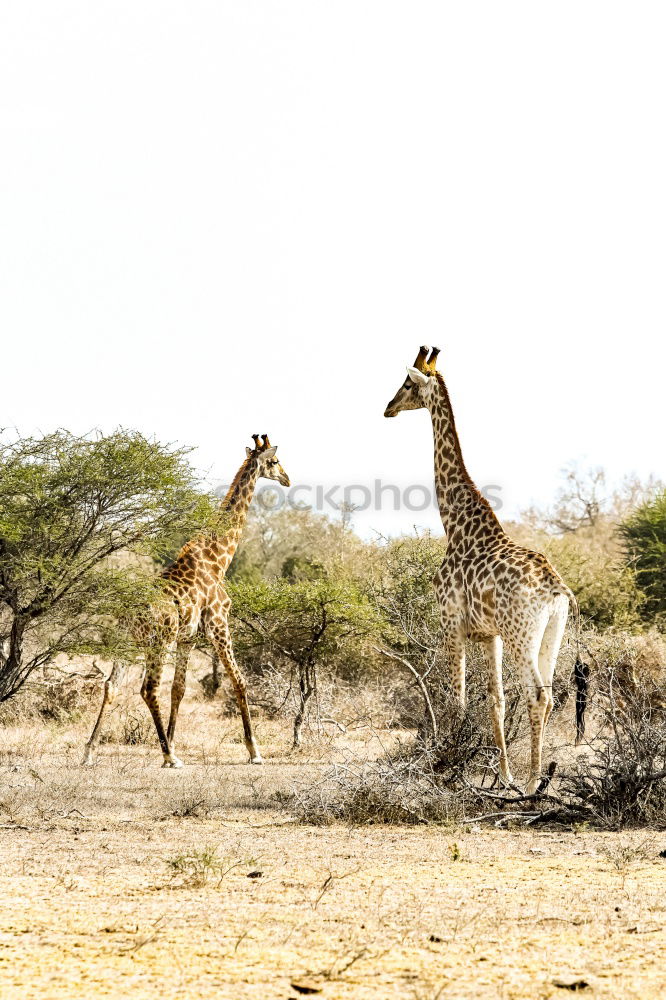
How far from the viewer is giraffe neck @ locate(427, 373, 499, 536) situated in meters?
10.2

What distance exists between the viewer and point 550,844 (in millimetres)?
6816

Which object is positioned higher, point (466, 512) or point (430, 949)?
point (466, 512)

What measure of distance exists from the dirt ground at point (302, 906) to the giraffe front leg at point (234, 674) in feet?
9.92

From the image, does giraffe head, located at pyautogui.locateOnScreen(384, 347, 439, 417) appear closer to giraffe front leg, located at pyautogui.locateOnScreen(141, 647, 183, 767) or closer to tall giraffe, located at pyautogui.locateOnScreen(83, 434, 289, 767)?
tall giraffe, located at pyautogui.locateOnScreen(83, 434, 289, 767)

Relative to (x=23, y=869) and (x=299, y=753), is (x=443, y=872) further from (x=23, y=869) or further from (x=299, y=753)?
(x=299, y=753)

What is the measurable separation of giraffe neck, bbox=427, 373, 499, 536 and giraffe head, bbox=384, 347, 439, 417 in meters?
0.09

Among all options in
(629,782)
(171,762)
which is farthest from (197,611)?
(629,782)

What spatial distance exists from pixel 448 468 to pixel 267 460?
10.2 feet

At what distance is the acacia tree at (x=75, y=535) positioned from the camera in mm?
8602

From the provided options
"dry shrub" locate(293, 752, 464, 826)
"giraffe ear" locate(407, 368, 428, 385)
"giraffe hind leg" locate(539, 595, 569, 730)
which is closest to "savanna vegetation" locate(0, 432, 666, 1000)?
"dry shrub" locate(293, 752, 464, 826)

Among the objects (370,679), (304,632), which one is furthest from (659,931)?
(370,679)

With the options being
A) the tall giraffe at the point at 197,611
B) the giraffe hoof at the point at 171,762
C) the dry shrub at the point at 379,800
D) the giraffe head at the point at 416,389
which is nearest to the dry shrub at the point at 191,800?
the dry shrub at the point at 379,800

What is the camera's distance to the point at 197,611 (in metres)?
11.8

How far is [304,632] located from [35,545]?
616 centimetres
